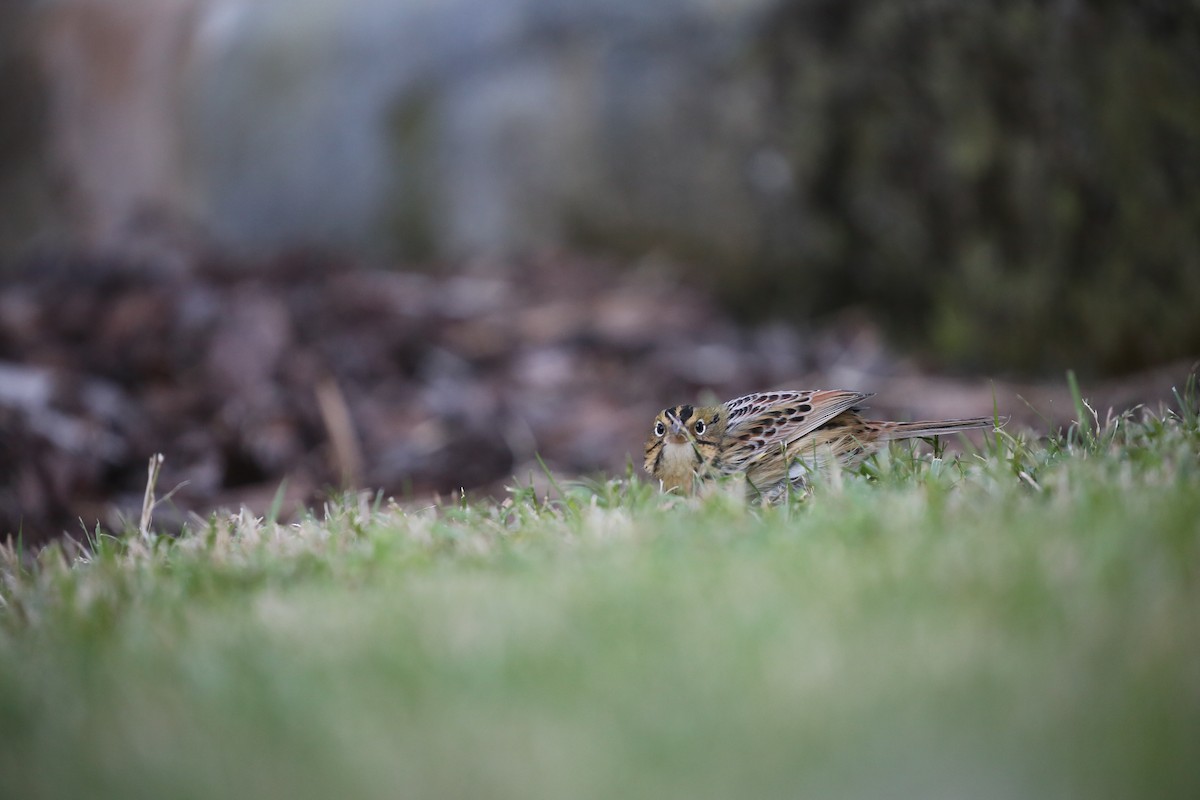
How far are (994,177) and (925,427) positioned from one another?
3370 millimetres

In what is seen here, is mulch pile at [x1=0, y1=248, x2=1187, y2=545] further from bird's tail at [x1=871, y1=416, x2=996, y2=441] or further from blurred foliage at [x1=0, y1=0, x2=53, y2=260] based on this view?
blurred foliage at [x1=0, y1=0, x2=53, y2=260]

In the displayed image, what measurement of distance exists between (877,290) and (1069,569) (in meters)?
5.19

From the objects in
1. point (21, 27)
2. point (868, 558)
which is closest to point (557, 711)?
point (868, 558)

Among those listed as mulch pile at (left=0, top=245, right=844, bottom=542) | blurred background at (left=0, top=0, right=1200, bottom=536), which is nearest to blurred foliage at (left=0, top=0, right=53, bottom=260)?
blurred background at (left=0, top=0, right=1200, bottom=536)

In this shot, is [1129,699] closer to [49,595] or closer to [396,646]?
[396,646]

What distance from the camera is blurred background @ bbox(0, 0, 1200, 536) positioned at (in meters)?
5.59

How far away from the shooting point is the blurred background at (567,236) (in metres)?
5.59

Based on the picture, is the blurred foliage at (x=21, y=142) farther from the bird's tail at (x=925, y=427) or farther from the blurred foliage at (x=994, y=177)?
the bird's tail at (x=925, y=427)

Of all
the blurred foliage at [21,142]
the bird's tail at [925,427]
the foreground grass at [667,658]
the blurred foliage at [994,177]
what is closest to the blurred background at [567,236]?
the blurred foliage at [994,177]

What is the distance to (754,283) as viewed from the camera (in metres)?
7.49

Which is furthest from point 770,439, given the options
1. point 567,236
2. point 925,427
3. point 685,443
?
point 567,236

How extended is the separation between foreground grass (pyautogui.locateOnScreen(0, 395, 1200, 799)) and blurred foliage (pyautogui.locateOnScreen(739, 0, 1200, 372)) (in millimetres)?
3129

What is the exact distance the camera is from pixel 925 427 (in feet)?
10.9

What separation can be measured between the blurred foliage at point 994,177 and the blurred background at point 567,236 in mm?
16
